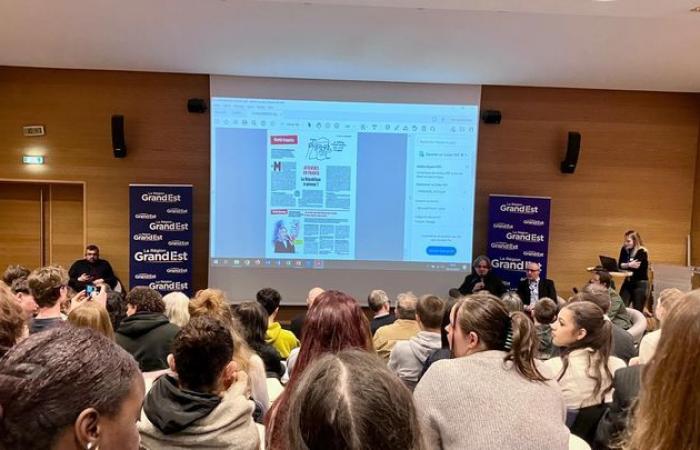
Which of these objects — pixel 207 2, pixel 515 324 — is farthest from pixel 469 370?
pixel 207 2

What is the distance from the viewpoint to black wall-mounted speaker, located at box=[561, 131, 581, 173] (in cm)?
745

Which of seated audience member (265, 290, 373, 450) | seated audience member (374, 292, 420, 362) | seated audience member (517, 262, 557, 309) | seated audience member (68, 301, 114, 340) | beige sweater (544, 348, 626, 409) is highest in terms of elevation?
seated audience member (265, 290, 373, 450)

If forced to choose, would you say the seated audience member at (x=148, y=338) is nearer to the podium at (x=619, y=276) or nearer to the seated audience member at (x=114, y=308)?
the seated audience member at (x=114, y=308)

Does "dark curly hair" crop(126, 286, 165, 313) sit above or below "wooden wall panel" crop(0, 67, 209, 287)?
below

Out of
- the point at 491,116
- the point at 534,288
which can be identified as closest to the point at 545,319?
the point at 534,288

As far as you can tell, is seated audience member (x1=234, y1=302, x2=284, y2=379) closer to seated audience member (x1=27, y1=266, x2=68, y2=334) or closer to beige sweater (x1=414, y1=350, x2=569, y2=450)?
seated audience member (x1=27, y1=266, x2=68, y2=334)

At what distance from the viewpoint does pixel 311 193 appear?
7.06 metres

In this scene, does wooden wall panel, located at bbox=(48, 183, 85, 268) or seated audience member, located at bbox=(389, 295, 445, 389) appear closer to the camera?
seated audience member, located at bbox=(389, 295, 445, 389)

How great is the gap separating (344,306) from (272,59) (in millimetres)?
5327

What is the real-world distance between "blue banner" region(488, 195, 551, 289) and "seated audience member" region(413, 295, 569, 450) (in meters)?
5.94

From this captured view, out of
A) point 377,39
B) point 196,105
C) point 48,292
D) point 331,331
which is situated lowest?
point 48,292

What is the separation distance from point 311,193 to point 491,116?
2802 mm

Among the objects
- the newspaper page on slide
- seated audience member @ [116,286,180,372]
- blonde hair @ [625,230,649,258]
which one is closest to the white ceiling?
the newspaper page on slide

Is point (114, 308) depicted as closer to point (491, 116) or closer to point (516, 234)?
point (516, 234)
